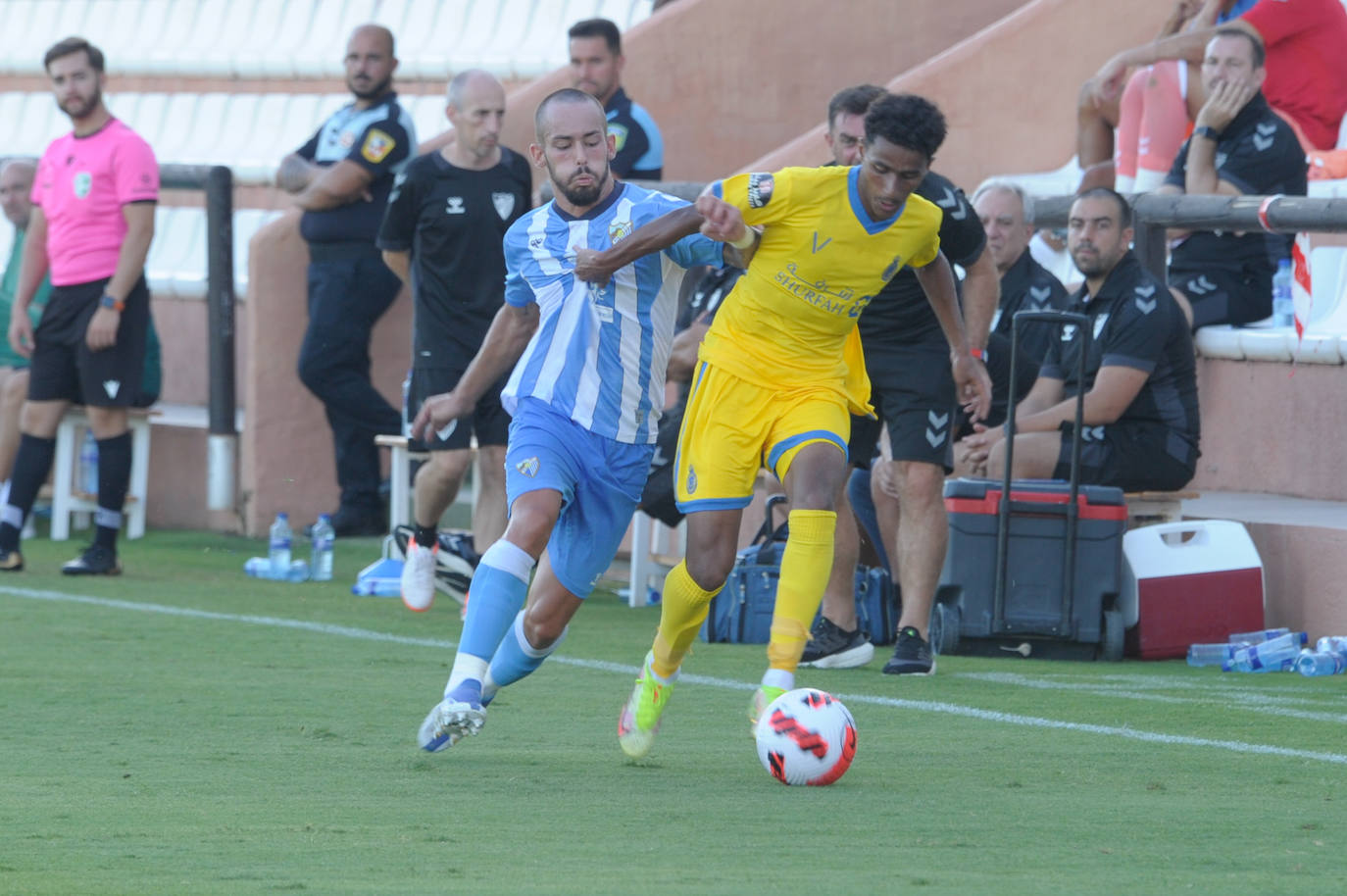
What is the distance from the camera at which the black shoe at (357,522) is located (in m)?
12.6

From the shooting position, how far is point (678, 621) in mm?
6152

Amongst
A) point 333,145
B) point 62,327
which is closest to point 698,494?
point 62,327

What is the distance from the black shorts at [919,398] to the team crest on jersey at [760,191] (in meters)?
1.73

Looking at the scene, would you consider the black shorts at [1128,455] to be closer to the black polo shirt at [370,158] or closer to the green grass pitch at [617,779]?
the green grass pitch at [617,779]

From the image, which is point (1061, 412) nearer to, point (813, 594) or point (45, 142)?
point (813, 594)

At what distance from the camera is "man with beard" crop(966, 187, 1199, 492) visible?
8.85 metres

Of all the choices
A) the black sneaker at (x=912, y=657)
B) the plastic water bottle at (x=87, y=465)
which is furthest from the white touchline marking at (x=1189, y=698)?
the plastic water bottle at (x=87, y=465)

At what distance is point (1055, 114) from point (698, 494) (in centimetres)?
728

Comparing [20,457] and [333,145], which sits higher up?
[333,145]

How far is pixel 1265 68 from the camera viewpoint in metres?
11.5

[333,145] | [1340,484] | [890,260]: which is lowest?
[1340,484]

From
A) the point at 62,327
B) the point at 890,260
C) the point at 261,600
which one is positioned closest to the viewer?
the point at 890,260

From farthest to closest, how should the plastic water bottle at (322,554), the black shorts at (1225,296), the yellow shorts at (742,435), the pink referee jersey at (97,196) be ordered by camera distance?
1. the plastic water bottle at (322,554)
2. the pink referee jersey at (97,196)
3. the black shorts at (1225,296)
4. the yellow shorts at (742,435)

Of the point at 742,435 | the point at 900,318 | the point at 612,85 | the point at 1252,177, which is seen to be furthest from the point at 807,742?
the point at 612,85
